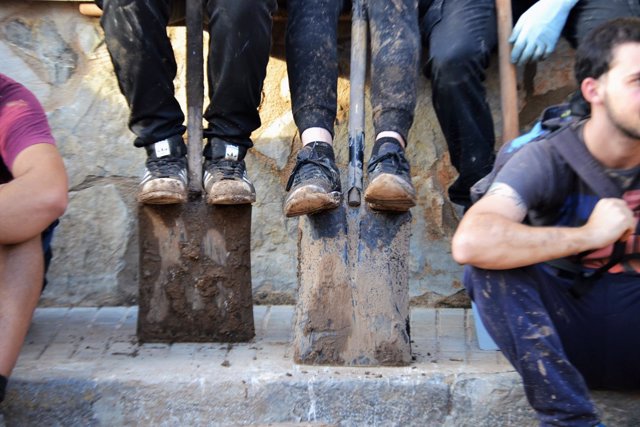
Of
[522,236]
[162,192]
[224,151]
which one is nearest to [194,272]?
[162,192]

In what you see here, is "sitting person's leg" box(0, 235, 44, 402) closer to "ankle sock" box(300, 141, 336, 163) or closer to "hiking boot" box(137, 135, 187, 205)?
"hiking boot" box(137, 135, 187, 205)

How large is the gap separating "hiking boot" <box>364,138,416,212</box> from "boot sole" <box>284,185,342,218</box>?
0.13 metres

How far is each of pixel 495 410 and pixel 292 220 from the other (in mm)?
1245

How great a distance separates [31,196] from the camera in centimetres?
268

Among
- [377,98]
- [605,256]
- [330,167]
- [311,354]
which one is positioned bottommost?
[311,354]

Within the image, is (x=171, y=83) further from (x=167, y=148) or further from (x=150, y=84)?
(x=167, y=148)

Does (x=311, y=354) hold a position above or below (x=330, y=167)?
below

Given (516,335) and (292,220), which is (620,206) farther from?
(292,220)

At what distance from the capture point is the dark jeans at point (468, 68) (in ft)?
10.7

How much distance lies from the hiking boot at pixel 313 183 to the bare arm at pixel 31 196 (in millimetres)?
663

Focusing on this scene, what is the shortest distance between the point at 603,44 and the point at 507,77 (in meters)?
0.71

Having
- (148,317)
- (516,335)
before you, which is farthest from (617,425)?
(148,317)

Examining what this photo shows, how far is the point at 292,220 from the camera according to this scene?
3760mm

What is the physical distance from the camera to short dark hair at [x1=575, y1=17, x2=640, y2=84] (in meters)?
2.61
